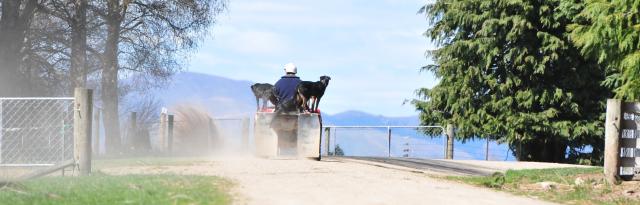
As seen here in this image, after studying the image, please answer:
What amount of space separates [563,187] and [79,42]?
65.0ft

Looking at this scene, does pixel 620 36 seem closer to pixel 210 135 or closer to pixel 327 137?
pixel 327 137

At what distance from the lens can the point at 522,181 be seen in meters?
14.8

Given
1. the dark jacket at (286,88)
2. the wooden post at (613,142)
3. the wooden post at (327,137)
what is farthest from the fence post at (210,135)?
the wooden post at (613,142)

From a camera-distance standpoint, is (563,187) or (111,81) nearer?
(563,187)

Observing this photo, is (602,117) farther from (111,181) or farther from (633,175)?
(111,181)

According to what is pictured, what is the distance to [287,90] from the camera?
18.8 meters

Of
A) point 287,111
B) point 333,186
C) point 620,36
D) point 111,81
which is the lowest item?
point 333,186

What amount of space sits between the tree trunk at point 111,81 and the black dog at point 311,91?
15.7 metres

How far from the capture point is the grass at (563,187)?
12.6 meters

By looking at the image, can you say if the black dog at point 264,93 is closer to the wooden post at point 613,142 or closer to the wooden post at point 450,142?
the wooden post at point 613,142

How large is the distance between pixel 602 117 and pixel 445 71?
5.83 m

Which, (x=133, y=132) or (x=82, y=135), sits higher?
(x=82, y=135)

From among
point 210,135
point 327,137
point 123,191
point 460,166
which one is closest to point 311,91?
point 460,166

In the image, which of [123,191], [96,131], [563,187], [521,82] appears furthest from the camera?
[521,82]
